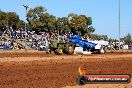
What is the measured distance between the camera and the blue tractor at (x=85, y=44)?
121 feet

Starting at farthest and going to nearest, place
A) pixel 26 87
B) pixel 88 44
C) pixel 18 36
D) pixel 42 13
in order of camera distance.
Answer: pixel 42 13
pixel 18 36
pixel 88 44
pixel 26 87

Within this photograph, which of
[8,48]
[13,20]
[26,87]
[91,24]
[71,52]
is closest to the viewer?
[26,87]

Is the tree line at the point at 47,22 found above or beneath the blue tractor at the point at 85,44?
above

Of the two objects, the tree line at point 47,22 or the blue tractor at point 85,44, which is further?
the tree line at point 47,22

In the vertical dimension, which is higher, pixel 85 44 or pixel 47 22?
pixel 47 22

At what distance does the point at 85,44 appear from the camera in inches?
1489

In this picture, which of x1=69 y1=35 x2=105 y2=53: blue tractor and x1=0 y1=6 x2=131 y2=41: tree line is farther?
x1=0 y1=6 x2=131 y2=41: tree line

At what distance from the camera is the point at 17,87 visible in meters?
11.1

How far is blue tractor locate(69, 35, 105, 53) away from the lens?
1449 inches

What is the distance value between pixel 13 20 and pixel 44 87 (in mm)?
82171

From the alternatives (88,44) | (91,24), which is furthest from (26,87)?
(91,24)

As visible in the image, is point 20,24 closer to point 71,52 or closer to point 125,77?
point 71,52

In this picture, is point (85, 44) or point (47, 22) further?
point (47, 22)

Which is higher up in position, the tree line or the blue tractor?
the tree line
